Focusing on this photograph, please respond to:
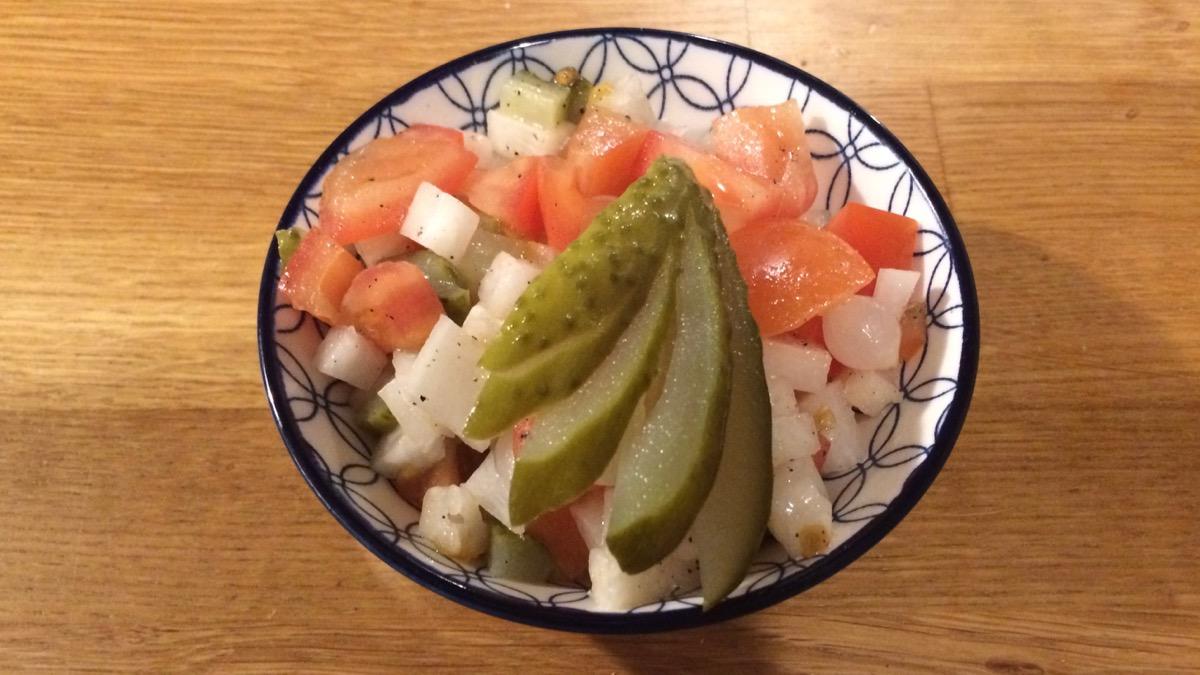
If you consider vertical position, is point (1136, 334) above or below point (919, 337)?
below

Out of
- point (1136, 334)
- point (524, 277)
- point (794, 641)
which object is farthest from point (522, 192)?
point (1136, 334)

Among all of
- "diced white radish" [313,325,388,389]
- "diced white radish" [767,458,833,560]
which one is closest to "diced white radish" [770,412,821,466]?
"diced white radish" [767,458,833,560]

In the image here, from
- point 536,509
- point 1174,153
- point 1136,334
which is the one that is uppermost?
point 536,509

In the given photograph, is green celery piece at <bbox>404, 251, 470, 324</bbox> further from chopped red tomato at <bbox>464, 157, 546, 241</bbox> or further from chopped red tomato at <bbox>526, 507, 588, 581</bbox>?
chopped red tomato at <bbox>526, 507, 588, 581</bbox>

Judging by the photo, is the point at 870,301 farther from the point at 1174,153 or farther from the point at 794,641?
the point at 1174,153

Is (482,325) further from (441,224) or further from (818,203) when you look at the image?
(818,203)

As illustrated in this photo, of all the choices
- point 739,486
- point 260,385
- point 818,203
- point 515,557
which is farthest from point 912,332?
point 260,385
